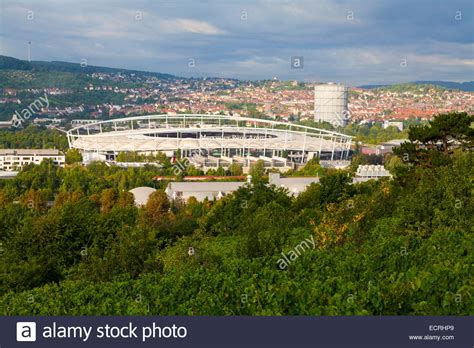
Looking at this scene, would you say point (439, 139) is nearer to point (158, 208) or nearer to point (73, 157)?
point (158, 208)

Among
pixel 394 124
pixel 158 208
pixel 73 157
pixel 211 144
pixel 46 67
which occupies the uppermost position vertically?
pixel 46 67

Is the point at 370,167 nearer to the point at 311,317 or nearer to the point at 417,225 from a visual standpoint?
the point at 417,225

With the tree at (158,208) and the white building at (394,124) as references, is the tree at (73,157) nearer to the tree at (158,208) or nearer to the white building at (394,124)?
the tree at (158,208)

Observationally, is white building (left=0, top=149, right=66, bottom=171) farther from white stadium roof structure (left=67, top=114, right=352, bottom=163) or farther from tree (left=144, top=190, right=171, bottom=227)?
tree (left=144, top=190, right=171, bottom=227)

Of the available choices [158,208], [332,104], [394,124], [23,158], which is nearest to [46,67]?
[332,104]

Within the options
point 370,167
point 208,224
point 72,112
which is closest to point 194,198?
point 208,224

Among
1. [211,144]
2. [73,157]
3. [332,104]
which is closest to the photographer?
[73,157]
